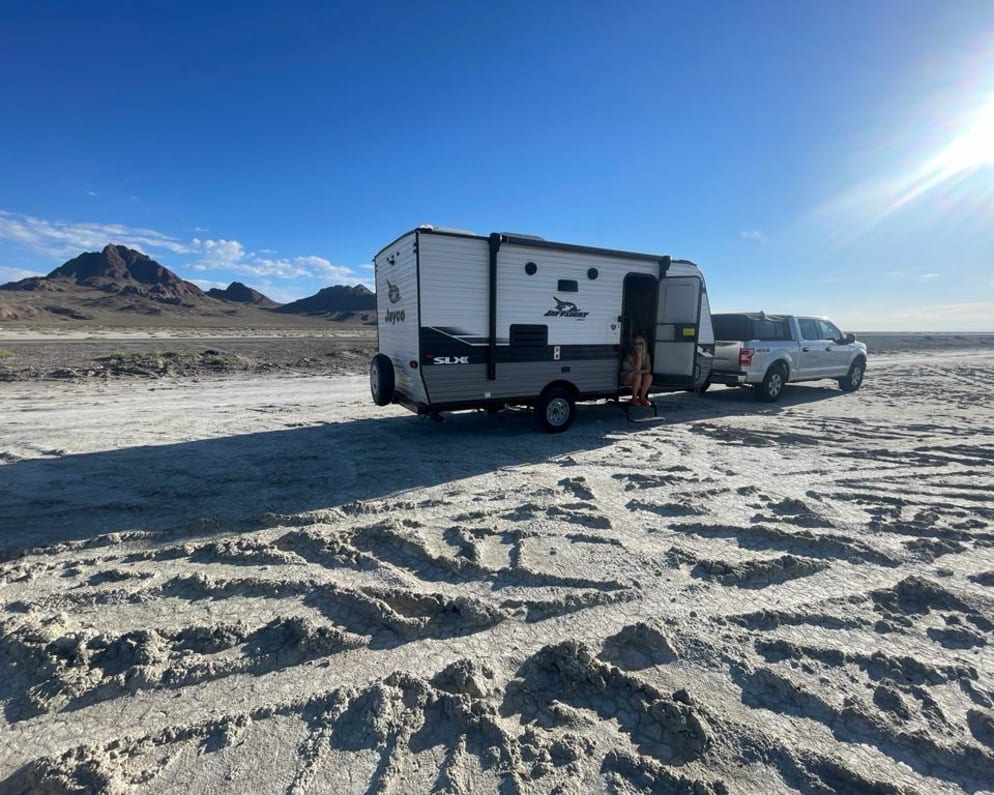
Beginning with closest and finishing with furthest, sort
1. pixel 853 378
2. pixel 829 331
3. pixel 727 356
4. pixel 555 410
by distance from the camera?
pixel 555 410, pixel 727 356, pixel 829 331, pixel 853 378

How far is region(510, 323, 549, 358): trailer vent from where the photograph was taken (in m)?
8.13

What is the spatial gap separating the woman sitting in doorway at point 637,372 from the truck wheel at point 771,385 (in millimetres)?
4066

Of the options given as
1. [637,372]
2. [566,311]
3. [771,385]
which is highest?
[566,311]

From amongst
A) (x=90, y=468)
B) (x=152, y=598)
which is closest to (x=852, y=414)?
(x=152, y=598)

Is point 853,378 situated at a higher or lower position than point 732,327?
lower

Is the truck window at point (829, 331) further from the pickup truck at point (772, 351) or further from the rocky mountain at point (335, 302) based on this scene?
the rocky mountain at point (335, 302)

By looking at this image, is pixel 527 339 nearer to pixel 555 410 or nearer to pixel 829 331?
pixel 555 410

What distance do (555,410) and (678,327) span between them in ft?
10.4

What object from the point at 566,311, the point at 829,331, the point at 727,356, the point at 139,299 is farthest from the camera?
the point at 139,299

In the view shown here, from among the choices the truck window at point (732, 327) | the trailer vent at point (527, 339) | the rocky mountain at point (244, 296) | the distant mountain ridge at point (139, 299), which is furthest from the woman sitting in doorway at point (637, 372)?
the rocky mountain at point (244, 296)

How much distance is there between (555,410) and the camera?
29.0 feet

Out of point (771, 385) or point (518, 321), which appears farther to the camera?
point (771, 385)

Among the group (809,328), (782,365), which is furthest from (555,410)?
(809,328)

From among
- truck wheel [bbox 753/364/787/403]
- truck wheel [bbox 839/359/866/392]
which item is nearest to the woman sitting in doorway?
truck wheel [bbox 753/364/787/403]
